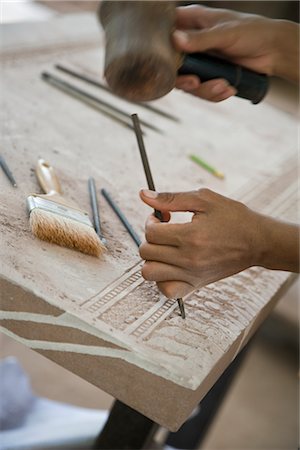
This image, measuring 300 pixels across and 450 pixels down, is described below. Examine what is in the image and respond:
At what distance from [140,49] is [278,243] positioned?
364 millimetres

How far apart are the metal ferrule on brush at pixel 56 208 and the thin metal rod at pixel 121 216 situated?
0.30 feet

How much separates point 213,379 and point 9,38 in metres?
1.18

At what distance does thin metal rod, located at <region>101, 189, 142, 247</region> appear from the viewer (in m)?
1.14

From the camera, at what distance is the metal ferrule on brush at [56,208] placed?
1.05 m

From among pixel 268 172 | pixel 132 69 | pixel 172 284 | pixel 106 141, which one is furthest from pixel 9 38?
pixel 172 284

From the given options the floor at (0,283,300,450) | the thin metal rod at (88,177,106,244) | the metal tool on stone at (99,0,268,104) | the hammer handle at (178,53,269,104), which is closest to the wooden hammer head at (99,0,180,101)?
the metal tool on stone at (99,0,268,104)

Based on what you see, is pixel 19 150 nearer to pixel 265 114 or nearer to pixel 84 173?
pixel 84 173

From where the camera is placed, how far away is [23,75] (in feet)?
5.29

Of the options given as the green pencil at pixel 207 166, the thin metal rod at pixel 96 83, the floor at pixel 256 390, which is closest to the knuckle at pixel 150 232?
the green pencil at pixel 207 166

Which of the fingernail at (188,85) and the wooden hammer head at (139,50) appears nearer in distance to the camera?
the wooden hammer head at (139,50)

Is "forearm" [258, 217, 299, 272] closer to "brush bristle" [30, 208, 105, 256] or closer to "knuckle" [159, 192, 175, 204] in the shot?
"knuckle" [159, 192, 175, 204]

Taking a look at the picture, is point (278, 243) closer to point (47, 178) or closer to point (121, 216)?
point (121, 216)

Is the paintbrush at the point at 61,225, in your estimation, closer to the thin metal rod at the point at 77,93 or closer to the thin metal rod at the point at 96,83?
the thin metal rod at the point at 77,93

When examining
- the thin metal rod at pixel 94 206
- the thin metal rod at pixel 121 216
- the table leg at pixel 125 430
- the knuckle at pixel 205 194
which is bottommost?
the table leg at pixel 125 430
